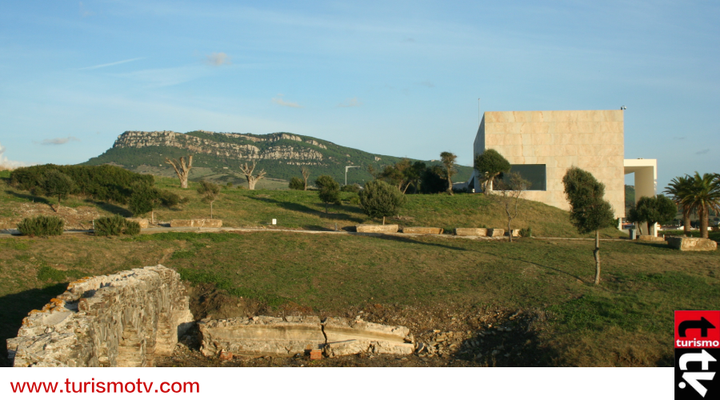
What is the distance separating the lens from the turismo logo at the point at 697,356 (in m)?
7.44

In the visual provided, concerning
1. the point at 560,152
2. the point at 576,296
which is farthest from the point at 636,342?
the point at 560,152

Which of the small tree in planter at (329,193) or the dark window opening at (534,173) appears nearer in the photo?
the small tree in planter at (329,193)

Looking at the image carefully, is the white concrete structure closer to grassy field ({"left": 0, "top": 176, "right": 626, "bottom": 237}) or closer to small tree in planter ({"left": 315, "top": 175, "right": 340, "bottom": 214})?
grassy field ({"left": 0, "top": 176, "right": 626, "bottom": 237})

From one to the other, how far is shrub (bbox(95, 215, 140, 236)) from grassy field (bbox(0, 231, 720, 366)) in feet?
2.58

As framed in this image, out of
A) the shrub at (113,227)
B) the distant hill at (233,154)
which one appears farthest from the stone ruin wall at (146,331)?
the distant hill at (233,154)

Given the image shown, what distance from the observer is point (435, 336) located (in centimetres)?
1218

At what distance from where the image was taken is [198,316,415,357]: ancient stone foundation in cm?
1142

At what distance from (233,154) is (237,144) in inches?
359

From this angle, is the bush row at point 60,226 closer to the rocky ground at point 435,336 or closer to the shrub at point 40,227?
the shrub at point 40,227

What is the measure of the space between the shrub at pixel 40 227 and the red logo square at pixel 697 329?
21.1m

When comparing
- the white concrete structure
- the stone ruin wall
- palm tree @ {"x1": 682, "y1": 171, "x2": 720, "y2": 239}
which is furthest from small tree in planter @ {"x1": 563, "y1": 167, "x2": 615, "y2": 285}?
the white concrete structure

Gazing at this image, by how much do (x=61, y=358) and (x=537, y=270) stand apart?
1547cm

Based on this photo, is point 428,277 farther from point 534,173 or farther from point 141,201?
point 534,173

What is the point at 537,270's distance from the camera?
1705 centimetres
